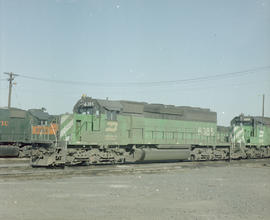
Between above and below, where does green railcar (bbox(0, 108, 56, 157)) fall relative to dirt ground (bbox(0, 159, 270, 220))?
above

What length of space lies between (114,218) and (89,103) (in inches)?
442

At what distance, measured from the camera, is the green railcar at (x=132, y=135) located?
16.0 m

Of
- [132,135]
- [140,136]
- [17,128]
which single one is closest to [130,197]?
[132,135]

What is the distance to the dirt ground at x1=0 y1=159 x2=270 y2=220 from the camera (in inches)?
264

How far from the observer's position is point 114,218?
6.32m

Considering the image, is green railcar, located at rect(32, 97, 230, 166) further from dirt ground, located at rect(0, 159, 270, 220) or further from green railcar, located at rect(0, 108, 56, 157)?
green railcar, located at rect(0, 108, 56, 157)

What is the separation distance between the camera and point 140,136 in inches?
744

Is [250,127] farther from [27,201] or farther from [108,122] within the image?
[27,201]

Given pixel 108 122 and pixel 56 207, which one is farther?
pixel 108 122

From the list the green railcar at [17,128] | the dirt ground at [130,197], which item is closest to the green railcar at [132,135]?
the dirt ground at [130,197]

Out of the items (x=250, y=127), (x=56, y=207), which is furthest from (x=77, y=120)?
(x=250, y=127)

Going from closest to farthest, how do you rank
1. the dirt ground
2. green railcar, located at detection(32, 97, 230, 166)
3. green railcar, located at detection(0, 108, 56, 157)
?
1. the dirt ground
2. green railcar, located at detection(32, 97, 230, 166)
3. green railcar, located at detection(0, 108, 56, 157)

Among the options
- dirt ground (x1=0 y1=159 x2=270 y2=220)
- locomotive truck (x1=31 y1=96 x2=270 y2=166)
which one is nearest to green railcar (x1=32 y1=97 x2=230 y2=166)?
locomotive truck (x1=31 y1=96 x2=270 y2=166)

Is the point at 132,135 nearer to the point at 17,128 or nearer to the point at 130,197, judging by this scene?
the point at 17,128
